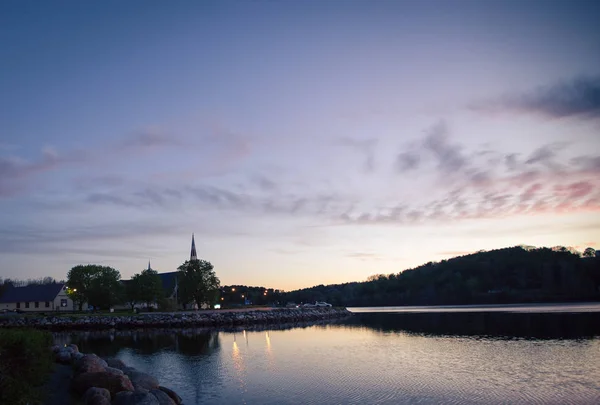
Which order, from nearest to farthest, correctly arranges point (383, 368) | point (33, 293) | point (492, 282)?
point (383, 368) < point (33, 293) < point (492, 282)

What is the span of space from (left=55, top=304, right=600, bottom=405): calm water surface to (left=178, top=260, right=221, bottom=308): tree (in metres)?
37.0

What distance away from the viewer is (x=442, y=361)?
27.8 metres

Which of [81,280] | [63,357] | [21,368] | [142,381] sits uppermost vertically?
[81,280]

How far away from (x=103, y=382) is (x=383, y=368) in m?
14.6

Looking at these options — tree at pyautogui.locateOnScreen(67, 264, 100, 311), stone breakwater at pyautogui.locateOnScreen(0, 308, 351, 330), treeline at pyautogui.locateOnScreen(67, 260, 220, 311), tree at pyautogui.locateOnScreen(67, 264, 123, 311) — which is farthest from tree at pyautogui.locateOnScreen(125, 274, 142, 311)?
stone breakwater at pyautogui.locateOnScreen(0, 308, 351, 330)

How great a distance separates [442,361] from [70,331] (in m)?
48.7

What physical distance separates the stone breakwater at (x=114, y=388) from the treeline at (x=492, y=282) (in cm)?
13442

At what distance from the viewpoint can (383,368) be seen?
26.2 m

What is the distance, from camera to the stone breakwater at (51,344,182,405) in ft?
53.4

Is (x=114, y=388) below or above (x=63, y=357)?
below

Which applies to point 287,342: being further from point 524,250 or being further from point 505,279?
point 524,250

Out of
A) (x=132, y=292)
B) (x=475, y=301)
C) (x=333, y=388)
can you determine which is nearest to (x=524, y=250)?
(x=475, y=301)

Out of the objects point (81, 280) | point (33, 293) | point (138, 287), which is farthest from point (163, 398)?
point (33, 293)

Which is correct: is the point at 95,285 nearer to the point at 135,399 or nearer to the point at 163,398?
the point at 163,398
